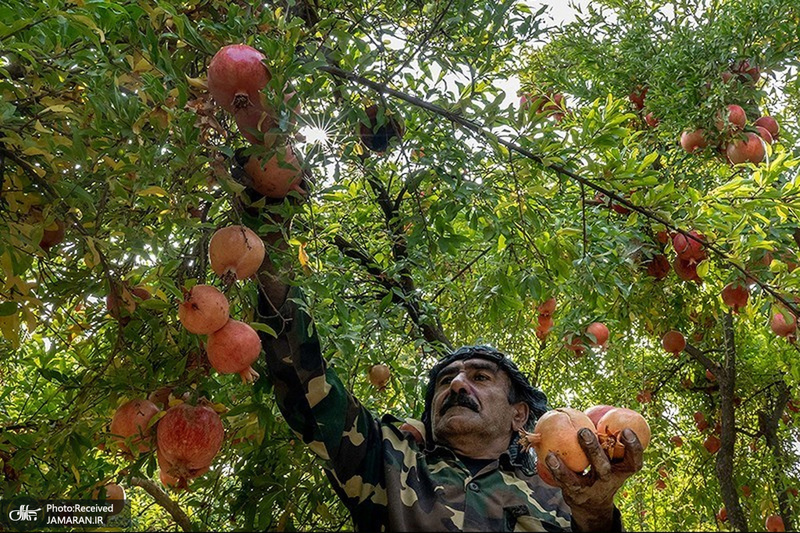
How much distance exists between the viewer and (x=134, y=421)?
1978mm

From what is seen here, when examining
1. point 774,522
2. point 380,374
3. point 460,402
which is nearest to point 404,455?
point 460,402

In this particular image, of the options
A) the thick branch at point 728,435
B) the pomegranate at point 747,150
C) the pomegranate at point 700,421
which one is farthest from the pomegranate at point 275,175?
the pomegranate at point 700,421

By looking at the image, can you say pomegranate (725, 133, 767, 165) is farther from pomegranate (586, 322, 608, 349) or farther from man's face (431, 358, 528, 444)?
man's face (431, 358, 528, 444)

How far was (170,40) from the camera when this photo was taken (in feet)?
6.79

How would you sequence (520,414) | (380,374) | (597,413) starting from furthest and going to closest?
1. (380,374)
2. (520,414)
3. (597,413)

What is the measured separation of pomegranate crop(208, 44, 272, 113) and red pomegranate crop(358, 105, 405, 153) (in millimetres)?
679

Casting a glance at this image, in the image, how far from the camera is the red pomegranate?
7.77 ft

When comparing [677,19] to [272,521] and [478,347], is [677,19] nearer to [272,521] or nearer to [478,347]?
[478,347]

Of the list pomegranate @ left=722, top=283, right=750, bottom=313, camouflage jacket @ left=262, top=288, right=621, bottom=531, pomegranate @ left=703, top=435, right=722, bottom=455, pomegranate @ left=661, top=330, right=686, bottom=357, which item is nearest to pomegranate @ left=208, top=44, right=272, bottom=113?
camouflage jacket @ left=262, top=288, right=621, bottom=531

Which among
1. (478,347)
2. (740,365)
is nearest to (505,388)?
(478,347)

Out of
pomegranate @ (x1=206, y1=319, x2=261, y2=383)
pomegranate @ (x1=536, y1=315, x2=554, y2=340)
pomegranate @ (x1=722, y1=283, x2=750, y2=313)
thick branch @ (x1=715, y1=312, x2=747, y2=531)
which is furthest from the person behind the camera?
thick branch @ (x1=715, y1=312, x2=747, y2=531)

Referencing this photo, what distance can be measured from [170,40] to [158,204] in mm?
563

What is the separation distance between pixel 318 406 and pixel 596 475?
34.0 inches

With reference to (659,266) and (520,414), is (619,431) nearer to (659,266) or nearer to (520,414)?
(520,414)
